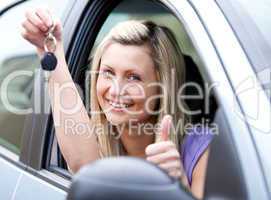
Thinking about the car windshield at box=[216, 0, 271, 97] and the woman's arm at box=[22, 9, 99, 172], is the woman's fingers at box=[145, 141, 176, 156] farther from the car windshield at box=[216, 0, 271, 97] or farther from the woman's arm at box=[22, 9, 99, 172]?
the woman's arm at box=[22, 9, 99, 172]

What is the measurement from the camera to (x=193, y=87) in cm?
293

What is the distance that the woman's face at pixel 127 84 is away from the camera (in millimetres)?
2658

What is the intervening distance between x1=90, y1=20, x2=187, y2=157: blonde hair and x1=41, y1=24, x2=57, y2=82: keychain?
161 millimetres

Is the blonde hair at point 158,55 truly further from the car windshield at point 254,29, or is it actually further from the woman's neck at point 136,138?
the car windshield at point 254,29

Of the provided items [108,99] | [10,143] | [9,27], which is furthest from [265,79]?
[9,27]

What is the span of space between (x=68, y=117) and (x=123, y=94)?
295mm

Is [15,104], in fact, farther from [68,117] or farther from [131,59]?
[131,59]

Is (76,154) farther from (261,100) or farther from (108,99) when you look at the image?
(261,100)

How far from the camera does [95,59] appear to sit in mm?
2869

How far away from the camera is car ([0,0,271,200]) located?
6.26 feet

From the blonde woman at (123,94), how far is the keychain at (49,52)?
0.02m

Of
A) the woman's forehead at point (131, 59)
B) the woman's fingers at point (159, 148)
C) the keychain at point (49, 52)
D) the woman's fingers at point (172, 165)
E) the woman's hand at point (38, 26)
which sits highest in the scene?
the woman's hand at point (38, 26)

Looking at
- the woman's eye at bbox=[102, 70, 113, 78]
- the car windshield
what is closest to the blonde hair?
the woman's eye at bbox=[102, 70, 113, 78]

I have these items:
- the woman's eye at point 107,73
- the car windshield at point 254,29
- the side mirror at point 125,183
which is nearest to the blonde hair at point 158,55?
the woman's eye at point 107,73
